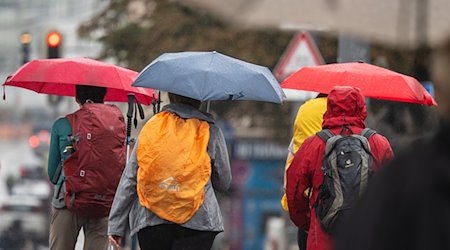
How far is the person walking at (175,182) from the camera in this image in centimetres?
734

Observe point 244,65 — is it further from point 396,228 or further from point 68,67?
point 396,228

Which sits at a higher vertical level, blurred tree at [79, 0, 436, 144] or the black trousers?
blurred tree at [79, 0, 436, 144]

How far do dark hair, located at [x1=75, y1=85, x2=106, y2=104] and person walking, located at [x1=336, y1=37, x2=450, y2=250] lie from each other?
641 centimetres

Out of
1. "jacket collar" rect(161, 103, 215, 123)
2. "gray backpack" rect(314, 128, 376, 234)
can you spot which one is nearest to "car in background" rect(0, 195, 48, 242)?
"jacket collar" rect(161, 103, 215, 123)

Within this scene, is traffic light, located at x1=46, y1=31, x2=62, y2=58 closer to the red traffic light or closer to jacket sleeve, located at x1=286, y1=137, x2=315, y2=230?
the red traffic light

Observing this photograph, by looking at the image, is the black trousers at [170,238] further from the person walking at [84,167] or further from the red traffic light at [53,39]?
the red traffic light at [53,39]

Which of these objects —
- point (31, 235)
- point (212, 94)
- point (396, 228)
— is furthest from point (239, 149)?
point (396, 228)

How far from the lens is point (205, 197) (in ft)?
24.8

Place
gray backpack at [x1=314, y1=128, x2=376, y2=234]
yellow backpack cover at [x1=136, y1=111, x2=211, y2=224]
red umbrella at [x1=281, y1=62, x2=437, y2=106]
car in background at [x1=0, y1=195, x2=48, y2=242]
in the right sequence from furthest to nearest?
car in background at [x1=0, y1=195, x2=48, y2=242] → red umbrella at [x1=281, y1=62, x2=437, y2=106] → yellow backpack cover at [x1=136, y1=111, x2=211, y2=224] → gray backpack at [x1=314, y1=128, x2=376, y2=234]

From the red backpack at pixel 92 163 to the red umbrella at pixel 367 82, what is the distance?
58.6 inches

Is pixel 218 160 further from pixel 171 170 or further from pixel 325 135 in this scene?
pixel 325 135

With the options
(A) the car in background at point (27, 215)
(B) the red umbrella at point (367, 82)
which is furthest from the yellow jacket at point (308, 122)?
(A) the car in background at point (27, 215)

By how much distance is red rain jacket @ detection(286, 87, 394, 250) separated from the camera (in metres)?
7.38

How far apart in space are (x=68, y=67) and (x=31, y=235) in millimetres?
21512
